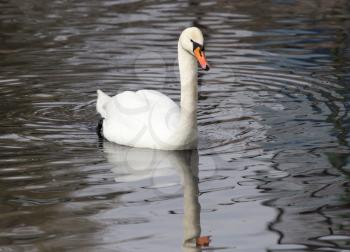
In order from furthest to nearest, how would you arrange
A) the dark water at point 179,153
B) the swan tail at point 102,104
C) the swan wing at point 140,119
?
the swan tail at point 102,104
the swan wing at point 140,119
the dark water at point 179,153

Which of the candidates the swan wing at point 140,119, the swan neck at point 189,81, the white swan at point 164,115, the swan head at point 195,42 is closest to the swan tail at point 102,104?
the swan wing at point 140,119

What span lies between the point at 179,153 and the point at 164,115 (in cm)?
44

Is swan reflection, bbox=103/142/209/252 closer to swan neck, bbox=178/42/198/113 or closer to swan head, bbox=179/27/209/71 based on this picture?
swan neck, bbox=178/42/198/113

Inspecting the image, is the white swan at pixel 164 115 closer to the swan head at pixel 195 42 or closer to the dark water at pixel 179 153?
the swan head at pixel 195 42

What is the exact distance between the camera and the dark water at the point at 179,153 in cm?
813

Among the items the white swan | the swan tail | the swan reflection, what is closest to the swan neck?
the white swan

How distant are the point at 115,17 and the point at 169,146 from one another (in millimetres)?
8517

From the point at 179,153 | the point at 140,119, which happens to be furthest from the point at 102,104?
the point at 179,153

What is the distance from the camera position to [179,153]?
34.6 feet

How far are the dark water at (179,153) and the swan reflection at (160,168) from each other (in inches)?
0.8

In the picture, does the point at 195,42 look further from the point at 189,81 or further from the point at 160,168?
the point at 160,168

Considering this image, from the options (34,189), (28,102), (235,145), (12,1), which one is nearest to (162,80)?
(28,102)

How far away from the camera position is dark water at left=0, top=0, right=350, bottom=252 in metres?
8.13

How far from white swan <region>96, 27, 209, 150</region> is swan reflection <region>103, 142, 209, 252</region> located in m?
0.11
